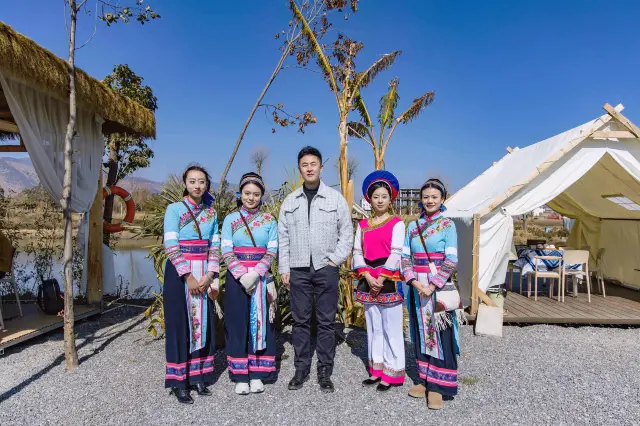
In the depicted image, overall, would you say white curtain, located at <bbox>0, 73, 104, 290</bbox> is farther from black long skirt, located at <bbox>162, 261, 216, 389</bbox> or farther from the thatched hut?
black long skirt, located at <bbox>162, 261, 216, 389</bbox>

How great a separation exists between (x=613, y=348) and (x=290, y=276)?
3543mm

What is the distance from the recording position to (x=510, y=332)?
186 inches

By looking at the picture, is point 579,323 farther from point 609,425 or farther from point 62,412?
point 62,412

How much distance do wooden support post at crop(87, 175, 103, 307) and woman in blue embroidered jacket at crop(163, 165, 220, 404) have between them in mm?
2993

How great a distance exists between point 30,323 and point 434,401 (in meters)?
4.26

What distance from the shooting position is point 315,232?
9.67 feet

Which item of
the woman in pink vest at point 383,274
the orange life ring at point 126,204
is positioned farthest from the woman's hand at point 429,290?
the orange life ring at point 126,204

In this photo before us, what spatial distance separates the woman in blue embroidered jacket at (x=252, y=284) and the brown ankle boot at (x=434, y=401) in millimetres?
1176

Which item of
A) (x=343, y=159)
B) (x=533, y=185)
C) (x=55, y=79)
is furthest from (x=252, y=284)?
(x=533, y=185)

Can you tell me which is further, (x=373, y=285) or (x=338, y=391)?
(x=338, y=391)

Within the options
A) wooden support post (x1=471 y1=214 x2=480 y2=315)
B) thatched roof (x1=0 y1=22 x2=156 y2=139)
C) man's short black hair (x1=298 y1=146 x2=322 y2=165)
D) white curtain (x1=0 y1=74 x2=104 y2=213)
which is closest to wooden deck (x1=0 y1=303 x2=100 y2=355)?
white curtain (x1=0 y1=74 x2=104 y2=213)

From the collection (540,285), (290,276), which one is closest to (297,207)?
(290,276)

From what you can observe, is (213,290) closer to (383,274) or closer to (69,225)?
(383,274)

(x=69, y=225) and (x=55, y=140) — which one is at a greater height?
(x=55, y=140)
